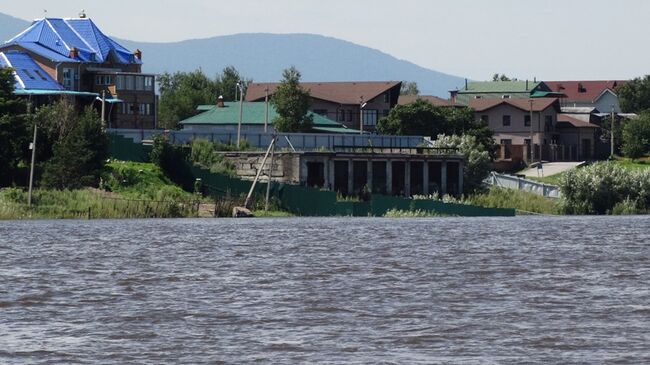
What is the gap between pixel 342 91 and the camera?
593 feet

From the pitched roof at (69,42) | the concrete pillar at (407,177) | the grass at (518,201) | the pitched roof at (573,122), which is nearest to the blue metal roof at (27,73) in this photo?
the pitched roof at (69,42)

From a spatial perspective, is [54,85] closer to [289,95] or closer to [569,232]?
[289,95]

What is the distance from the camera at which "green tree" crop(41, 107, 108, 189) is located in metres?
102

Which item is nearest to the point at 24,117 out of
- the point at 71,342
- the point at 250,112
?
the point at 250,112

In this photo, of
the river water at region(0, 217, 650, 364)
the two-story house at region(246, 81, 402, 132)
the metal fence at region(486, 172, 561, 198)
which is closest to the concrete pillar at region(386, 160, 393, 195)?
the metal fence at region(486, 172, 561, 198)

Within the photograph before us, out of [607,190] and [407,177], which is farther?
[407,177]

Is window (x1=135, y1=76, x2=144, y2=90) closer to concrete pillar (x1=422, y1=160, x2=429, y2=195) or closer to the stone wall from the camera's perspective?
the stone wall

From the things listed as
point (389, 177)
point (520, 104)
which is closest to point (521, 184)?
point (389, 177)

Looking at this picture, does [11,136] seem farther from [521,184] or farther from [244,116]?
[244,116]

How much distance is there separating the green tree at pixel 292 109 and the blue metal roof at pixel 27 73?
881 inches

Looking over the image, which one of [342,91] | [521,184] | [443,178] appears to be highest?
[342,91]

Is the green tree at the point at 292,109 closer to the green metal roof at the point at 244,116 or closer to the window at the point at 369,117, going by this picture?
the green metal roof at the point at 244,116

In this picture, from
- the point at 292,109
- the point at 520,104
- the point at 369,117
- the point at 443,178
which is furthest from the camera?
the point at 520,104

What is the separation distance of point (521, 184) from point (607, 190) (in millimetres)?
19024
